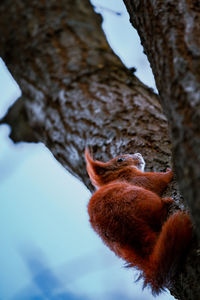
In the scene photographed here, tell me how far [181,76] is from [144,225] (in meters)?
1.04

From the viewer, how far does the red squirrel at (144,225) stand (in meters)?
1.69

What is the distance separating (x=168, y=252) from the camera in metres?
1.69

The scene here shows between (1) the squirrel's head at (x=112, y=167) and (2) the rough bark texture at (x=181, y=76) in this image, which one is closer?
(2) the rough bark texture at (x=181, y=76)

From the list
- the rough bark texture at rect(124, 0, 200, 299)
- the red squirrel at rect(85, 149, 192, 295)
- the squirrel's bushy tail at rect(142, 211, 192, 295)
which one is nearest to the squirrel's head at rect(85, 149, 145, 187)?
the red squirrel at rect(85, 149, 192, 295)

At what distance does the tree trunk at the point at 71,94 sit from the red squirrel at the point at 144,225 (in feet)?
0.42

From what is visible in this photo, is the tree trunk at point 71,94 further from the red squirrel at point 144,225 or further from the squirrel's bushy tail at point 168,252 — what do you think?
the squirrel's bushy tail at point 168,252

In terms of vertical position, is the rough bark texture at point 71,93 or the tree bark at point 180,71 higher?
the tree bark at point 180,71

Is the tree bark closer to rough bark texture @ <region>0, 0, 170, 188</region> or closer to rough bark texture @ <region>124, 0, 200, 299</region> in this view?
rough bark texture @ <region>124, 0, 200, 299</region>

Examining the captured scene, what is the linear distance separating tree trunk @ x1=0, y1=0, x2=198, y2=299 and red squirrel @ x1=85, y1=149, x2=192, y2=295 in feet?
0.42

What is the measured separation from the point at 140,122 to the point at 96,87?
42 cm

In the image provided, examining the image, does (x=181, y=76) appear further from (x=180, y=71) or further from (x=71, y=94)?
(x=71, y=94)

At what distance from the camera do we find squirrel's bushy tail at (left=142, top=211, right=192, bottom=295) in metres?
1.62

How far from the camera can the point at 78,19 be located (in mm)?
2793

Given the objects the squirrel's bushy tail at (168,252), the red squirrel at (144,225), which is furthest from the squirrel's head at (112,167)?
the squirrel's bushy tail at (168,252)
